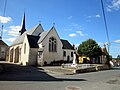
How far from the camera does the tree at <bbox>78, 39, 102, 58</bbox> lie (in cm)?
5344

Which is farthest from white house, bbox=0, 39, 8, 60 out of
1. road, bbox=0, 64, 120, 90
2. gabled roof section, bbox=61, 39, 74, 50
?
road, bbox=0, 64, 120, 90

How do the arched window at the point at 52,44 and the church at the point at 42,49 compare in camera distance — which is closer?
the church at the point at 42,49

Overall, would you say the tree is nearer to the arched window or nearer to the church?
the church

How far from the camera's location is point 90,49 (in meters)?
53.8

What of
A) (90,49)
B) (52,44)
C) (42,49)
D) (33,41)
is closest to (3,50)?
(33,41)

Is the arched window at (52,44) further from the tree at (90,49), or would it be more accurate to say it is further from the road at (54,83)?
the road at (54,83)

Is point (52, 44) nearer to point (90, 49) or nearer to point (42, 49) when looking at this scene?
point (42, 49)

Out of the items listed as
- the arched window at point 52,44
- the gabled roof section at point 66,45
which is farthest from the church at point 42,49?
the gabled roof section at point 66,45

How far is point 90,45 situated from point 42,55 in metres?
19.8

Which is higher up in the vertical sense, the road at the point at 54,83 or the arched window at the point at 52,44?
the arched window at the point at 52,44

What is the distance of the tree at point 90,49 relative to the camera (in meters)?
53.4

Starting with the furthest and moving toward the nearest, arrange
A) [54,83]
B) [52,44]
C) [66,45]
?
[66,45], [52,44], [54,83]

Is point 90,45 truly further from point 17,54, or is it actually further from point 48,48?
point 17,54

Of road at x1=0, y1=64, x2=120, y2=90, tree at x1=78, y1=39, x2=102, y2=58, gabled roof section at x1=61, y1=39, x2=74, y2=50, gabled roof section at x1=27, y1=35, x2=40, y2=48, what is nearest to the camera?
road at x1=0, y1=64, x2=120, y2=90
